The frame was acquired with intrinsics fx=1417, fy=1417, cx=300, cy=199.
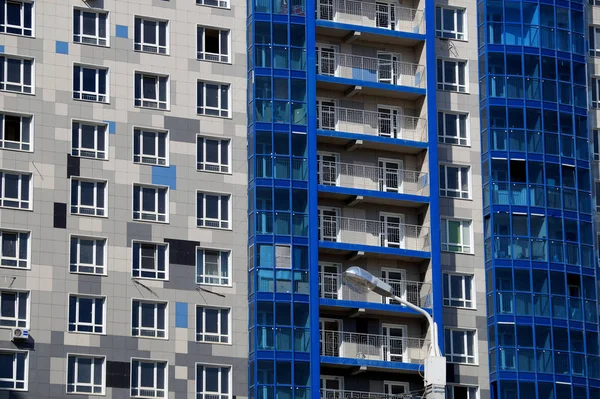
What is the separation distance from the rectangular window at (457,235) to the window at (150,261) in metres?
14.4

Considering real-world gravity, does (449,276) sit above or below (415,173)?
below

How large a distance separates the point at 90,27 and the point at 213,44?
622cm

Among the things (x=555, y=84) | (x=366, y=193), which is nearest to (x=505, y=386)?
(x=366, y=193)

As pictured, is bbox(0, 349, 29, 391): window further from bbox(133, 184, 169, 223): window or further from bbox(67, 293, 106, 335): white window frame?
bbox(133, 184, 169, 223): window

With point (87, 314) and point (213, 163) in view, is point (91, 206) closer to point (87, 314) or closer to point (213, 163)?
point (87, 314)

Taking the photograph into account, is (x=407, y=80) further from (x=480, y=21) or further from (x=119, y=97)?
(x=119, y=97)

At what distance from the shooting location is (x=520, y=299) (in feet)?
227

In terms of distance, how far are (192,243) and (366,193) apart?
8.92 metres

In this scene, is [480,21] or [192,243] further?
[480,21]

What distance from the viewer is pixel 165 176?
67.1m

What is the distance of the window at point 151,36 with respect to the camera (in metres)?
68.6

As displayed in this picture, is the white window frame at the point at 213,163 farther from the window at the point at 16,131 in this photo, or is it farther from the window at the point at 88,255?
the window at the point at 16,131

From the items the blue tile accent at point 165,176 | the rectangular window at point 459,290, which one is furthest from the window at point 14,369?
the rectangular window at point 459,290

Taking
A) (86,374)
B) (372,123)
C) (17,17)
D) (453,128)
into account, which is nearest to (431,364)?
(86,374)
